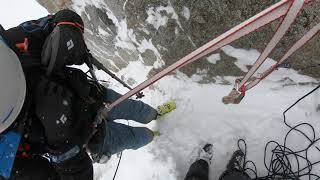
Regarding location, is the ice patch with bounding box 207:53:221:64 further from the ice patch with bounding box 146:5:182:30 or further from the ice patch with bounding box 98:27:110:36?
the ice patch with bounding box 98:27:110:36

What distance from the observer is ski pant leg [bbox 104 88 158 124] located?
296 cm

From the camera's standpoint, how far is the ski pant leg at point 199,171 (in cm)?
311

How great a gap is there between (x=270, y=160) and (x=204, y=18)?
1.31m

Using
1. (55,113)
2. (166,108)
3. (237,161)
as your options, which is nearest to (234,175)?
(237,161)

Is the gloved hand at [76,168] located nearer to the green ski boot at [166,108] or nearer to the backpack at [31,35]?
the backpack at [31,35]

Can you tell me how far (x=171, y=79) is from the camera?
3738mm

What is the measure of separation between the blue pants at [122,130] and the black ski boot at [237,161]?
2.33 ft

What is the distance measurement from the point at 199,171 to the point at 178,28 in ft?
3.85

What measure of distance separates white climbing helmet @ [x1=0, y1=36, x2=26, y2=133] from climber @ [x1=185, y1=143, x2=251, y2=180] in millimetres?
1614

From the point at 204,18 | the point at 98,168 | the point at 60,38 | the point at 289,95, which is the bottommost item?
the point at 98,168

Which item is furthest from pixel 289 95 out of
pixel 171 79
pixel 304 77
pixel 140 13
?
pixel 140 13

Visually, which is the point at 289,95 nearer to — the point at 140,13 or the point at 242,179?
the point at 242,179

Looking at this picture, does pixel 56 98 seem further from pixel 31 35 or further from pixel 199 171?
pixel 199 171

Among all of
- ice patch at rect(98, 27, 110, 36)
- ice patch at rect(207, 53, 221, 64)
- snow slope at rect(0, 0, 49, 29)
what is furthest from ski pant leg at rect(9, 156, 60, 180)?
snow slope at rect(0, 0, 49, 29)
